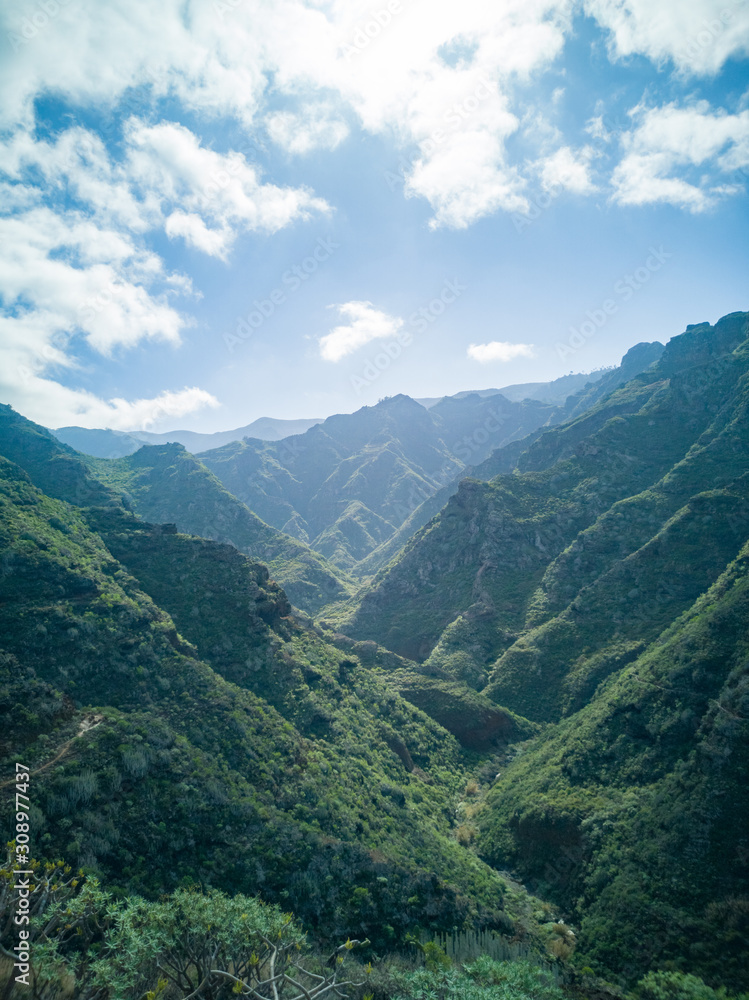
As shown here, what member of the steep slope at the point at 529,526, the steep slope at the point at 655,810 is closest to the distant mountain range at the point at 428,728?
A: the steep slope at the point at 655,810

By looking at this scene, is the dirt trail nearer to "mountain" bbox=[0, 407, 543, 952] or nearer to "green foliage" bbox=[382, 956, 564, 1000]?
"mountain" bbox=[0, 407, 543, 952]

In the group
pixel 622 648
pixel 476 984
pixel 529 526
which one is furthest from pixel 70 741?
pixel 529 526

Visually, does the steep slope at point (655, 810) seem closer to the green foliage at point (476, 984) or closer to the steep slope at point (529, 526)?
the green foliage at point (476, 984)

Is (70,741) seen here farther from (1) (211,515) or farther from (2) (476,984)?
(1) (211,515)

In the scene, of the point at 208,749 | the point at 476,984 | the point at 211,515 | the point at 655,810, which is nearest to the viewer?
the point at 476,984

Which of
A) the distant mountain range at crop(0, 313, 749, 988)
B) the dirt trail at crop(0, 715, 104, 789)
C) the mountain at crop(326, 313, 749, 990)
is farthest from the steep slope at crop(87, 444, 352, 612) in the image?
the dirt trail at crop(0, 715, 104, 789)

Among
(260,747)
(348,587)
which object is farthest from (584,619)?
(348,587)

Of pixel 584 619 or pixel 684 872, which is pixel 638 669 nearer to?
pixel 584 619
